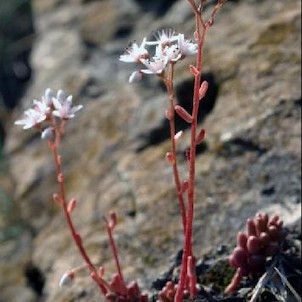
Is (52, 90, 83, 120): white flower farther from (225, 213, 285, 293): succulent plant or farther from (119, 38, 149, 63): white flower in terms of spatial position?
(225, 213, 285, 293): succulent plant

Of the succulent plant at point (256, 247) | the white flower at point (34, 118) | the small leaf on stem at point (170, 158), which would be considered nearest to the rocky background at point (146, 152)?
the succulent plant at point (256, 247)

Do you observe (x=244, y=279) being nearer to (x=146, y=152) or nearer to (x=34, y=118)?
(x=34, y=118)

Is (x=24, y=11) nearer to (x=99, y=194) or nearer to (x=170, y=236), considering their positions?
(x=99, y=194)

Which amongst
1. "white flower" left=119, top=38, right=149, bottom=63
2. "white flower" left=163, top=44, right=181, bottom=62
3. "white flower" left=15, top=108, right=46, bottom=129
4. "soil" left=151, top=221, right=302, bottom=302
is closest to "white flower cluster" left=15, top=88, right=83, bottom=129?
"white flower" left=15, top=108, right=46, bottom=129

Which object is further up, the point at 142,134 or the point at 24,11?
the point at 142,134

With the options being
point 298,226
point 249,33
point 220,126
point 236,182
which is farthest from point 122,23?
point 298,226

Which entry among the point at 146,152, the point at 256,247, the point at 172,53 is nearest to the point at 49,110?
the point at 172,53

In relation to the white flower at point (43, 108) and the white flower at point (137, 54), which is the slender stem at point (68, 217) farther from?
the white flower at point (137, 54)

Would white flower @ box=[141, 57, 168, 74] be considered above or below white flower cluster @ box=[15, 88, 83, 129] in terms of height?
above
